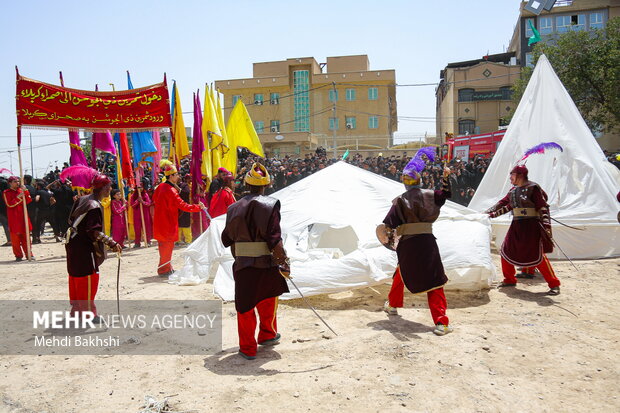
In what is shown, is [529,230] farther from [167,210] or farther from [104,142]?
[104,142]

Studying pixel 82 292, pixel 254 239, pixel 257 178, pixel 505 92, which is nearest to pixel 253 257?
pixel 254 239

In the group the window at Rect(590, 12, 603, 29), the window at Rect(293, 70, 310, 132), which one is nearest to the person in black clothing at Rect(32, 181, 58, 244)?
the window at Rect(293, 70, 310, 132)

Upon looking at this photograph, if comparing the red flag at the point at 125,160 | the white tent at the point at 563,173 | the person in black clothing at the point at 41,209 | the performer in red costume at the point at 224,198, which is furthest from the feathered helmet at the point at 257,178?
the person in black clothing at the point at 41,209

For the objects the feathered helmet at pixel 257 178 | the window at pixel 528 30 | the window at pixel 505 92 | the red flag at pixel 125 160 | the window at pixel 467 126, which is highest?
the window at pixel 528 30

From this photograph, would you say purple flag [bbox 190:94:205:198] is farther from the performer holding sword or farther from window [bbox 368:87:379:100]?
window [bbox 368:87:379:100]

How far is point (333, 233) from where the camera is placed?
295 inches

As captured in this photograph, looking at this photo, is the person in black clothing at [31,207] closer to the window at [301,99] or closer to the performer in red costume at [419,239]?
the performer in red costume at [419,239]

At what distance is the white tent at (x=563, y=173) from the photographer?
297 inches

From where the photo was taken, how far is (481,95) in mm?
36875

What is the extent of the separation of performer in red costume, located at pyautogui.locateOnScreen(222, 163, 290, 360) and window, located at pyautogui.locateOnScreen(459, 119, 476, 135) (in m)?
36.3

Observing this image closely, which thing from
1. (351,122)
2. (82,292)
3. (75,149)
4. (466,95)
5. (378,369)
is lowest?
(378,369)

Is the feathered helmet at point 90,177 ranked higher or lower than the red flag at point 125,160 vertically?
lower

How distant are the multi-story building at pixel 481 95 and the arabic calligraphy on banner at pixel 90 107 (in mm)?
30872

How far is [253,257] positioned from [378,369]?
129 cm
